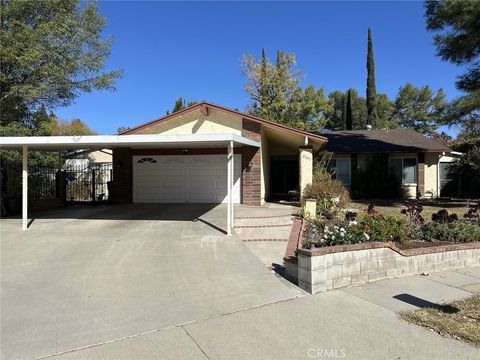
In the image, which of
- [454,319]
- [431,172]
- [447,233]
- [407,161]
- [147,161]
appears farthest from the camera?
[431,172]

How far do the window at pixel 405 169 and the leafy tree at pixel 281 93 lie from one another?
36.5ft

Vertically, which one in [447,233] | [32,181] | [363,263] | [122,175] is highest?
[122,175]

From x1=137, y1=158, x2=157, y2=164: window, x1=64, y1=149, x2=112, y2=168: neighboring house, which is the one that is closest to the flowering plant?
x1=137, y1=158, x2=157, y2=164: window

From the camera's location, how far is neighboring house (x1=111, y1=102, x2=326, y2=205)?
16750 mm

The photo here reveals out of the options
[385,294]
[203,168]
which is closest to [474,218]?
[385,294]

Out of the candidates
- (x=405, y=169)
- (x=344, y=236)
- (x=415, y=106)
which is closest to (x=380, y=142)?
(x=405, y=169)

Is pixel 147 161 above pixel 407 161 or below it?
below

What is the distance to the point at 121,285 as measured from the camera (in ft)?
21.3

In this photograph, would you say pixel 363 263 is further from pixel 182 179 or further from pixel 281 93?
pixel 281 93

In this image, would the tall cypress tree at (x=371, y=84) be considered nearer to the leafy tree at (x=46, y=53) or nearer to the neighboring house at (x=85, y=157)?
the neighboring house at (x=85, y=157)

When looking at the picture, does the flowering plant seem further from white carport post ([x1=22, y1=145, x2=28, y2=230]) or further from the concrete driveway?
white carport post ([x1=22, y1=145, x2=28, y2=230])

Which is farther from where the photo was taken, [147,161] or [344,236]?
[147,161]

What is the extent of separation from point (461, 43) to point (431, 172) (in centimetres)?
988

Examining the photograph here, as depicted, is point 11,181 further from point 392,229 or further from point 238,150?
point 392,229
